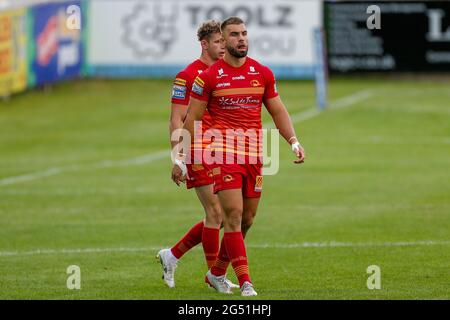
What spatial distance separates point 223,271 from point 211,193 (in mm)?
830

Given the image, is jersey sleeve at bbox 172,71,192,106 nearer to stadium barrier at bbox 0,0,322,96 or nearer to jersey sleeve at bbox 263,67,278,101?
jersey sleeve at bbox 263,67,278,101

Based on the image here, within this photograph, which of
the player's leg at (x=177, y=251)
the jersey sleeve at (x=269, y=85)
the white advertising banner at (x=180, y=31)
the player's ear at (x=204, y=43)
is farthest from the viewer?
the white advertising banner at (x=180, y=31)

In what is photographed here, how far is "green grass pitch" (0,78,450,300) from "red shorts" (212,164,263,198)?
3.23 ft

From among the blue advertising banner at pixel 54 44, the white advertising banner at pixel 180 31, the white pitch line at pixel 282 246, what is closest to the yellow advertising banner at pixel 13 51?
the blue advertising banner at pixel 54 44

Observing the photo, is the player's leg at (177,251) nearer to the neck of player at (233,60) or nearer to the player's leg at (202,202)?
the player's leg at (202,202)

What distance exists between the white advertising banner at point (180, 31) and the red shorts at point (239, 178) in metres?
28.8

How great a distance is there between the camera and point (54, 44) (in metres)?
37.6

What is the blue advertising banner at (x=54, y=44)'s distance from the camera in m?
36.4

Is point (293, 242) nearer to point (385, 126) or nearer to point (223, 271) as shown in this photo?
point (223, 271)

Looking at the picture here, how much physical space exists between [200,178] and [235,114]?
896 millimetres

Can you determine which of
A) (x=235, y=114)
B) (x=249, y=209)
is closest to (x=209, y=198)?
(x=249, y=209)

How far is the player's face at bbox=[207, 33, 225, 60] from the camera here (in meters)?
12.8

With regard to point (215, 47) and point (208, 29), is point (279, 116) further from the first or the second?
point (208, 29)
